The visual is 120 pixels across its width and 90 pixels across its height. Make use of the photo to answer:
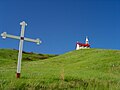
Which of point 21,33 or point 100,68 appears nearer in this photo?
point 21,33

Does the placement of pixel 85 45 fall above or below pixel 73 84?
above

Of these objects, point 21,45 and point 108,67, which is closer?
point 21,45

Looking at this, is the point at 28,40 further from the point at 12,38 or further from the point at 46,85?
the point at 46,85

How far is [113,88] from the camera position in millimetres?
12500

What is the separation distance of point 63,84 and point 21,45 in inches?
122

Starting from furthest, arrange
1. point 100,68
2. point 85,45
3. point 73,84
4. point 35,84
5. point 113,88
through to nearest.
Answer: point 85,45 → point 100,68 → point 73,84 → point 35,84 → point 113,88

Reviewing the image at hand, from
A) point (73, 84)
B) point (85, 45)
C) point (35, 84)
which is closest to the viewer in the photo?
point (35, 84)

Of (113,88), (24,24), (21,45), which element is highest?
(24,24)

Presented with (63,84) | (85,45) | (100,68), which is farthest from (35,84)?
(85,45)

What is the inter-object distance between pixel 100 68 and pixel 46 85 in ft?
78.0

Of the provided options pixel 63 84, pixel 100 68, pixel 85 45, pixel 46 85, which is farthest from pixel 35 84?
pixel 85 45

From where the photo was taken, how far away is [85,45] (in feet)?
266

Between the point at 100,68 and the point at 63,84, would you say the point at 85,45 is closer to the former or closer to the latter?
the point at 100,68

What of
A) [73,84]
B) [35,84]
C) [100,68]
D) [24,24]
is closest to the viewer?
[35,84]
